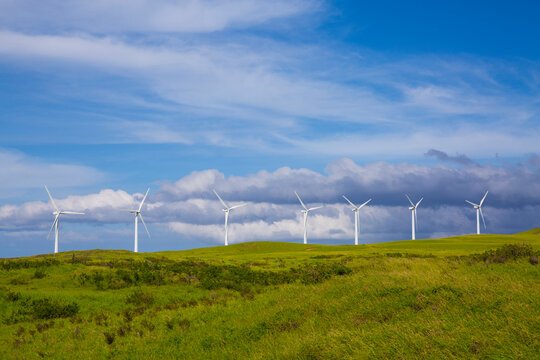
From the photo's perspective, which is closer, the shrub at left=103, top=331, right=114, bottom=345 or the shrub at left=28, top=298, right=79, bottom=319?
the shrub at left=103, top=331, right=114, bottom=345

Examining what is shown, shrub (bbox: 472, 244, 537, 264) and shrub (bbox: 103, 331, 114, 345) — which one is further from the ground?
shrub (bbox: 472, 244, 537, 264)

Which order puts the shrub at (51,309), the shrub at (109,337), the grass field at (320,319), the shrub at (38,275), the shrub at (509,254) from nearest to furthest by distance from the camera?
1. the grass field at (320,319)
2. the shrub at (109,337)
3. the shrub at (509,254)
4. the shrub at (51,309)
5. the shrub at (38,275)

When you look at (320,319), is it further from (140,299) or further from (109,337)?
(140,299)

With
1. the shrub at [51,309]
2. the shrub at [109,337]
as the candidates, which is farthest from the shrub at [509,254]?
the shrub at [51,309]

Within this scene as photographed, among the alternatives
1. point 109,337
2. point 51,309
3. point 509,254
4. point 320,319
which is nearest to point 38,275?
point 51,309

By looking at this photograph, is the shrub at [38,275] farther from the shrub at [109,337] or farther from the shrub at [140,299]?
the shrub at [109,337]

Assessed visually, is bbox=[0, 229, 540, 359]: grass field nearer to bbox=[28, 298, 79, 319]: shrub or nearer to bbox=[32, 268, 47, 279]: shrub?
bbox=[28, 298, 79, 319]: shrub

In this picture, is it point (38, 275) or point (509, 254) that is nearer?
point (509, 254)

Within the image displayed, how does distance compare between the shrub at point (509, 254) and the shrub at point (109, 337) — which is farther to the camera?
the shrub at point (509, 254)

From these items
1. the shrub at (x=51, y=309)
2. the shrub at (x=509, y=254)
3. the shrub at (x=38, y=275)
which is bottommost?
the shrub at (x=51, y=309)

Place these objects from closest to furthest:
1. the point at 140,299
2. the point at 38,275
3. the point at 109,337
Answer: the point at 109,337
the point at 140,299
the point at 38,275

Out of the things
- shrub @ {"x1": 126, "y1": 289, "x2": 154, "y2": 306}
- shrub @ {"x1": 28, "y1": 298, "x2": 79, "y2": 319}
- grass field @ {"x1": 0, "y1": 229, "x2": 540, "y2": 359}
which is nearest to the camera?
grass field @ {"x1": 0, "y1": 229, "x2": 540, "y2": 359}

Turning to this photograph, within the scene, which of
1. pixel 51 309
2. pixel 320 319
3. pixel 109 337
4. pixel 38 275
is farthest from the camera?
pixel 38 275

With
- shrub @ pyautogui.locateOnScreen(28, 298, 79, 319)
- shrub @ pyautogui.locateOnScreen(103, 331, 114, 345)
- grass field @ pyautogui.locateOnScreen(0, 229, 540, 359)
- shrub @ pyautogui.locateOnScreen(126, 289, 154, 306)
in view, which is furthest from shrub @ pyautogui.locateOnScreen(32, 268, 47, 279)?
shrub @ pyautogui.locateOnScreen(103, 331, 114, 345)
